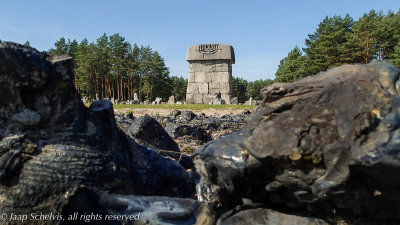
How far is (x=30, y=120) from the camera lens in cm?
193

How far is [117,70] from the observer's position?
46.1m

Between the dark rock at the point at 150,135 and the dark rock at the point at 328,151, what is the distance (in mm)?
2400

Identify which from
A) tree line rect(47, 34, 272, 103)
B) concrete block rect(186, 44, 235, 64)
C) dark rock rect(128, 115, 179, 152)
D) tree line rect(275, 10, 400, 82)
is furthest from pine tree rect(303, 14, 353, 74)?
dark rock rect(128, 115, 179, 152)

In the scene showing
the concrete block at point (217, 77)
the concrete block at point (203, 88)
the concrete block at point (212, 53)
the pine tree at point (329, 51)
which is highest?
the pine tree at point (329, 51)

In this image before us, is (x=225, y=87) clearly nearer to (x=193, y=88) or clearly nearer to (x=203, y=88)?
(x=203, y=88)

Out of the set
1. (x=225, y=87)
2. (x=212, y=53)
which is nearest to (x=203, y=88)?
(x=225, y=87)

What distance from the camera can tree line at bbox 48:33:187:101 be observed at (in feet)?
149

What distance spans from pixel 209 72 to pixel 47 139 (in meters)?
19.6

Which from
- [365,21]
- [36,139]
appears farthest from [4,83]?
[365,21]

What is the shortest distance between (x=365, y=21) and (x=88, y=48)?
37211 millimetres

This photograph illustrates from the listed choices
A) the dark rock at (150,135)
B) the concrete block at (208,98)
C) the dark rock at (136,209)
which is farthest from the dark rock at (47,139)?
the concrete block at (208,98)

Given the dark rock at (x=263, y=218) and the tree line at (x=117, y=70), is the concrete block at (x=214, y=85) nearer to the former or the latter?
the dark rock at (x=263, y=218)

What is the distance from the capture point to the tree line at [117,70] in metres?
45.5

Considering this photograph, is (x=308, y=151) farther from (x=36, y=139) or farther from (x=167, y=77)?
(x=167, y=77)
